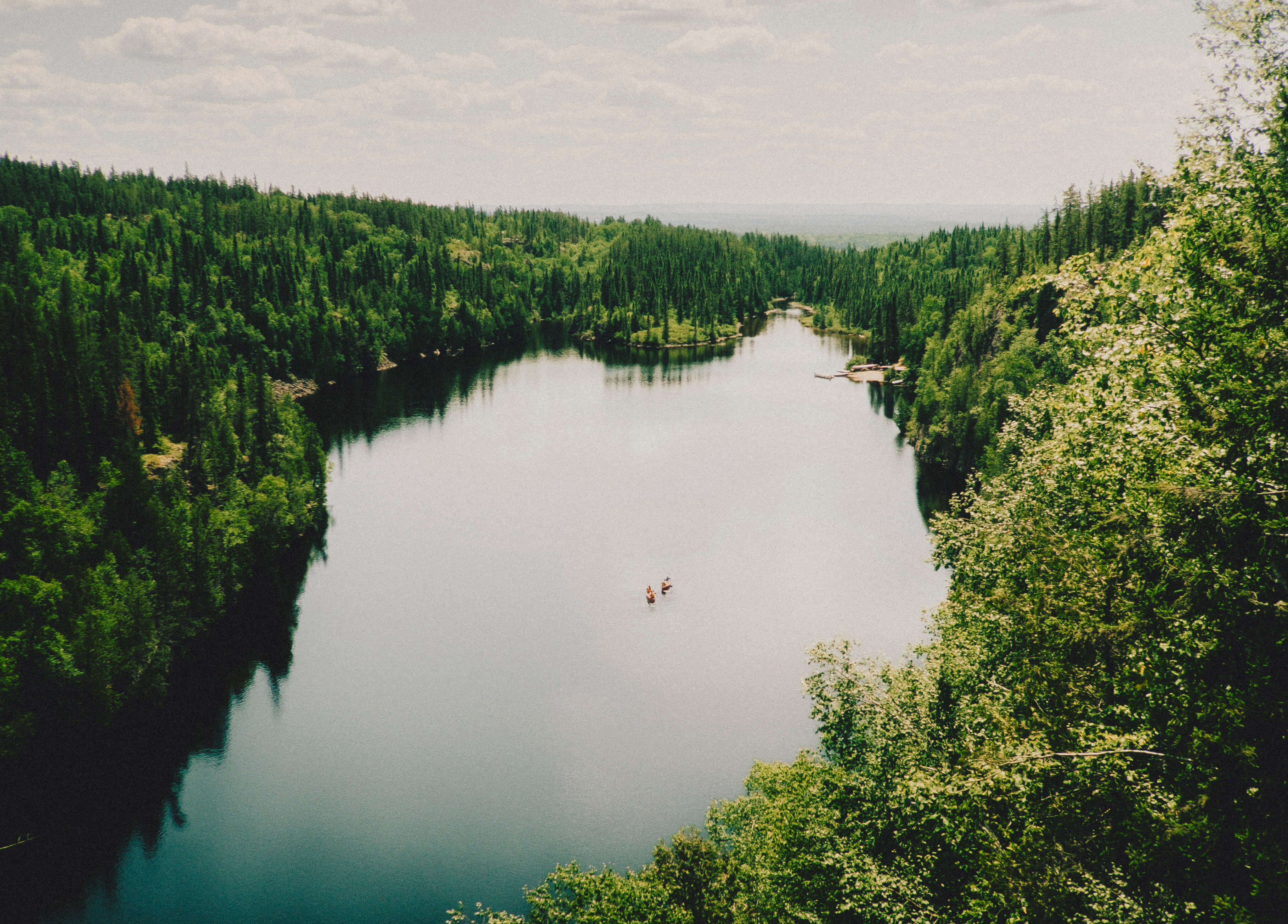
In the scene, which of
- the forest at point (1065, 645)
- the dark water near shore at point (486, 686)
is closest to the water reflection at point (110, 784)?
the dark water near shore at point (486, 686)

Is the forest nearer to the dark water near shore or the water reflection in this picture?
the water reflection

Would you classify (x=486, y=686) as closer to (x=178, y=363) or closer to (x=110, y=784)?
(x=110, y=784)

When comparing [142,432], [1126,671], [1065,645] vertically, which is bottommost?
[142,432]

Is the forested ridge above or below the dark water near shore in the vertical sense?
above

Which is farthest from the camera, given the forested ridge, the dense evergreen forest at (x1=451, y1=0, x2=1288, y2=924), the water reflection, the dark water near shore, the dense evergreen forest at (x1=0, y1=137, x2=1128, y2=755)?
the dense evergreen forest at (x1=0, y1=137, x2=1128, y2=755)

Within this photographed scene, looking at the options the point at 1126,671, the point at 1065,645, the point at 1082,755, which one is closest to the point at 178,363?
the point at 1065,645

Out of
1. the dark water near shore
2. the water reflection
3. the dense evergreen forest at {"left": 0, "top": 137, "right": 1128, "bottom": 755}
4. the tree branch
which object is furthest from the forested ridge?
the tree branch

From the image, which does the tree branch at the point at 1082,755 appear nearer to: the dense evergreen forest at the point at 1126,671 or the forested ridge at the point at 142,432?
the dense evergreen forest at the point at 1126,671
